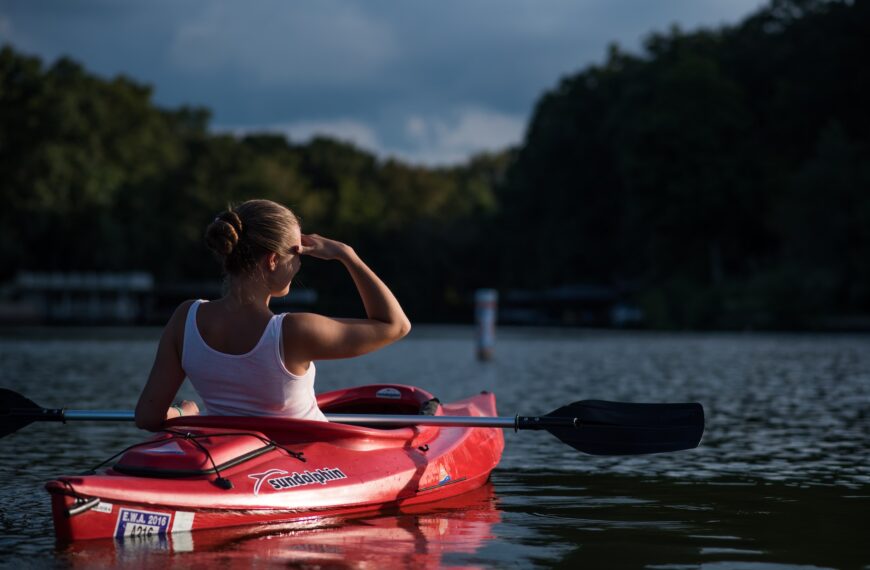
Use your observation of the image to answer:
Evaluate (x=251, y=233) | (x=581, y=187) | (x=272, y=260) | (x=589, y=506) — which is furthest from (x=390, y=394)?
(x=581, y=187)

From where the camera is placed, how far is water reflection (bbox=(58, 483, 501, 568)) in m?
6.22

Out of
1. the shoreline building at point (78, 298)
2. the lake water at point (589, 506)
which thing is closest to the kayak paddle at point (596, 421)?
the lake water at point (589, 506)

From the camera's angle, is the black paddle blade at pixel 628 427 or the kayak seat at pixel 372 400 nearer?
the black paddle blade at pixel 628 427

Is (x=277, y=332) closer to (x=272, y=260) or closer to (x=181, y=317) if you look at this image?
(x=272, y=260)

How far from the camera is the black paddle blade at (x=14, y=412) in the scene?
8.20 meters

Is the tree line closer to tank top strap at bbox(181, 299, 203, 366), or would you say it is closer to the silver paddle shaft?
the silver paddle shaft

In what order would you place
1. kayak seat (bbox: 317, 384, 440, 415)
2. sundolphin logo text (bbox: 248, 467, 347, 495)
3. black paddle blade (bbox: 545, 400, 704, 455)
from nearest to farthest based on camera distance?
sundolphin logo text (bbox: 248, 467, 347, 495) < black paddle blade (bbox: 545, 400, 704, 455) < kayak seat (bbox: 317, 384, 440, 415)

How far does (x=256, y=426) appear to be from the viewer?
6.95 metres

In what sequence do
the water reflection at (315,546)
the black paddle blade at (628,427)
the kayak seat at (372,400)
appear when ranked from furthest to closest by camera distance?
the kayak seat at (372,400)
the black paddle blade at (628,427)
the water reflection at (315,546)

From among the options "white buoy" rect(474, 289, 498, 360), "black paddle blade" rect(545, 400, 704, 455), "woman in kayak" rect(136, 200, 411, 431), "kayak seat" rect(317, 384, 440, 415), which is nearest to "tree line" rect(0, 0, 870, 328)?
"white buoy" rect(474, 289, 498, 360)

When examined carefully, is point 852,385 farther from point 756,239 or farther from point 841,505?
point 756,239

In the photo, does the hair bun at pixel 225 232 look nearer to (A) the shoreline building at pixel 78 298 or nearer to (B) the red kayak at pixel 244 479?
(B) the red kayak at pixel 244 479

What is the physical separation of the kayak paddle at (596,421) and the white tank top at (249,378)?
1250 millimetres

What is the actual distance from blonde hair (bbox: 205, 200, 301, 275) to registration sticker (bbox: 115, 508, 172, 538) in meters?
1.30
